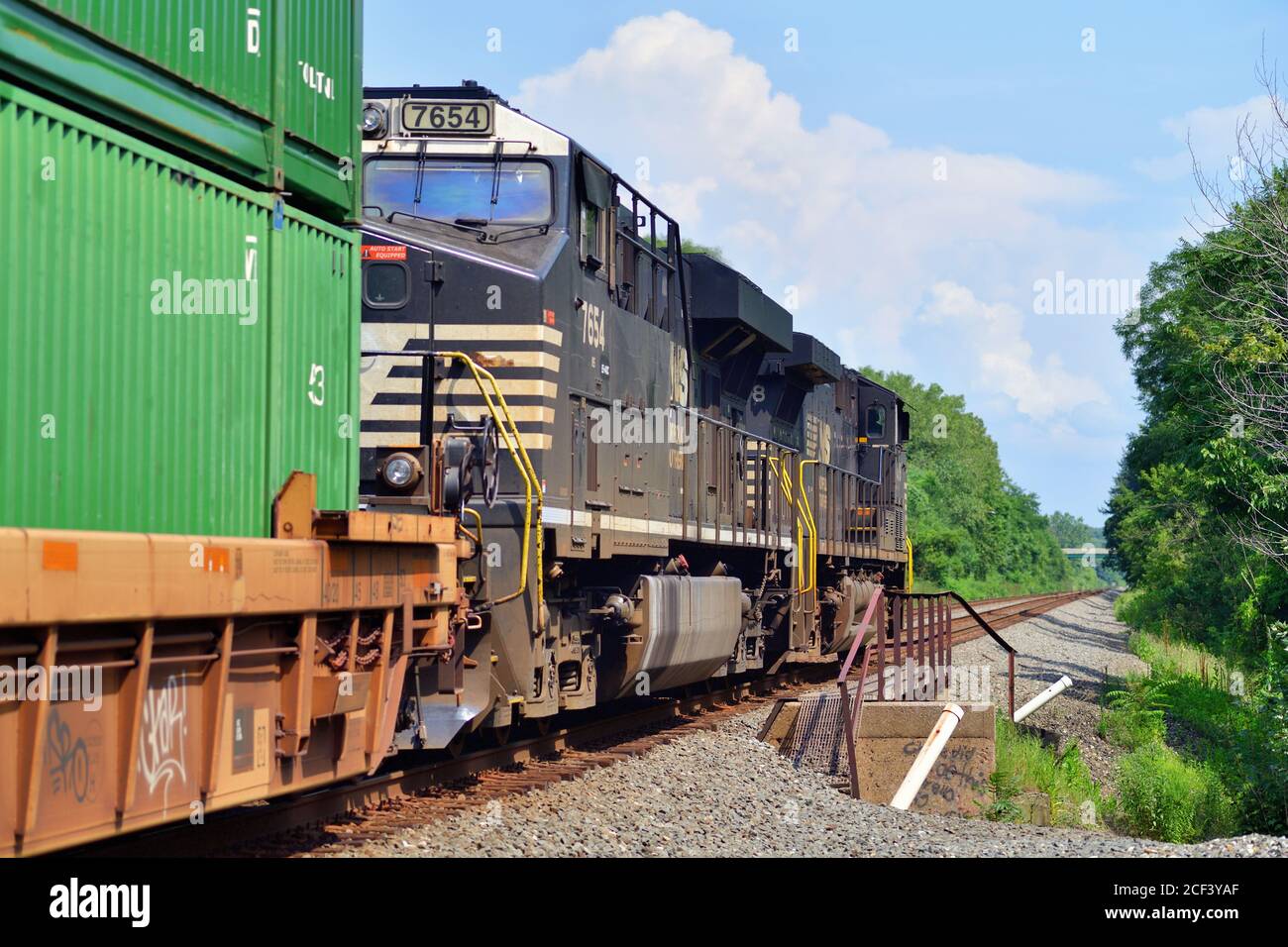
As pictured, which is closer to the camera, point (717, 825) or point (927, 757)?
point (717, 825)

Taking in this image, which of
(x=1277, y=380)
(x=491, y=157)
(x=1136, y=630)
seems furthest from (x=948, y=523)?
(x=491, y=157)

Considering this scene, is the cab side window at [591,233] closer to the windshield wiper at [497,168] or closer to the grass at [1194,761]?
the windshield wiper at [497,168]

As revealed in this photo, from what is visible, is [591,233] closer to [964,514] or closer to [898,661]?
[898,661]

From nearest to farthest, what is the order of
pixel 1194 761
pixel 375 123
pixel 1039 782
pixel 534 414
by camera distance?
pixel 534 414 < pixel 375 123 < pixel 1039 782 < pixel 1194 761

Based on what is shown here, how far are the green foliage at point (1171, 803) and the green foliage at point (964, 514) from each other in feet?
132

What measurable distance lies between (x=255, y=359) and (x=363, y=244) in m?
3.69

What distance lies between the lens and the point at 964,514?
240ft

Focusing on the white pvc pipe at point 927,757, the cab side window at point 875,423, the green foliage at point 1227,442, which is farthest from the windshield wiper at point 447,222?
the cab side window at point 875,423

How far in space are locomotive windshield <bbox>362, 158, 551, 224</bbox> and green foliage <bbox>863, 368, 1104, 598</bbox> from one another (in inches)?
1742

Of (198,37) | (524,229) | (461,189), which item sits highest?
(461,189)

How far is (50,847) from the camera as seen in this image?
15.1ft

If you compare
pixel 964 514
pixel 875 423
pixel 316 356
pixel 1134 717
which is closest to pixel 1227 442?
pixel 1134 717

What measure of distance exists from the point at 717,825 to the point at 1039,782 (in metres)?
4.98
